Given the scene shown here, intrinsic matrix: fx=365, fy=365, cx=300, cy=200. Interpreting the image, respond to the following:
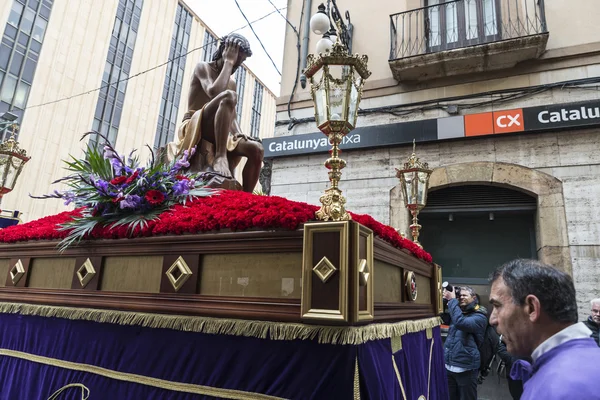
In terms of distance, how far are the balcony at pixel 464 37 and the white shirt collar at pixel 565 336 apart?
582 centimetres

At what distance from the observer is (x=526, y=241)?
6.06 m

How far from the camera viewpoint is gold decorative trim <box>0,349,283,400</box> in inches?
60.9

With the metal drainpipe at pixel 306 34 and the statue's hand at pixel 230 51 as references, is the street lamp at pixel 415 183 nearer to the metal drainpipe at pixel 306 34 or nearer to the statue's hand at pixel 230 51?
the statue's hand at pixel 230 51

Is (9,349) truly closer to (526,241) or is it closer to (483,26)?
(526,241)

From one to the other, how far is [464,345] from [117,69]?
25.0 m

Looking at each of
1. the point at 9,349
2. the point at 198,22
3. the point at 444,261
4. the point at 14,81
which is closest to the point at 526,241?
the point at 444,261

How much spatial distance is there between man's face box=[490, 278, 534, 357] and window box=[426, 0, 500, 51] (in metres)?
6.30

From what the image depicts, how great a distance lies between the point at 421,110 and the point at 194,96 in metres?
4.47

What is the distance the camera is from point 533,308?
1.29m

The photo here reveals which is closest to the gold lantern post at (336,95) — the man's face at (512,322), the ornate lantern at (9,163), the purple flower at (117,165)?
the man's face at (512,322)

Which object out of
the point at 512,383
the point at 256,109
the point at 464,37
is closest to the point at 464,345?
the point at 512,383

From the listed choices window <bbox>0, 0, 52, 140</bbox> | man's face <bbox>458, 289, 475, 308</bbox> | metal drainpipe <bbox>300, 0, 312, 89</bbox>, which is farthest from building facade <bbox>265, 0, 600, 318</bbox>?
window <bbox>0, 0, 52, 140</bbox>

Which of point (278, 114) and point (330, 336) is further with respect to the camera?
point (278, 114)

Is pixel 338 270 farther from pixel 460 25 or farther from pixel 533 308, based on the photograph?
pixel 460 25
